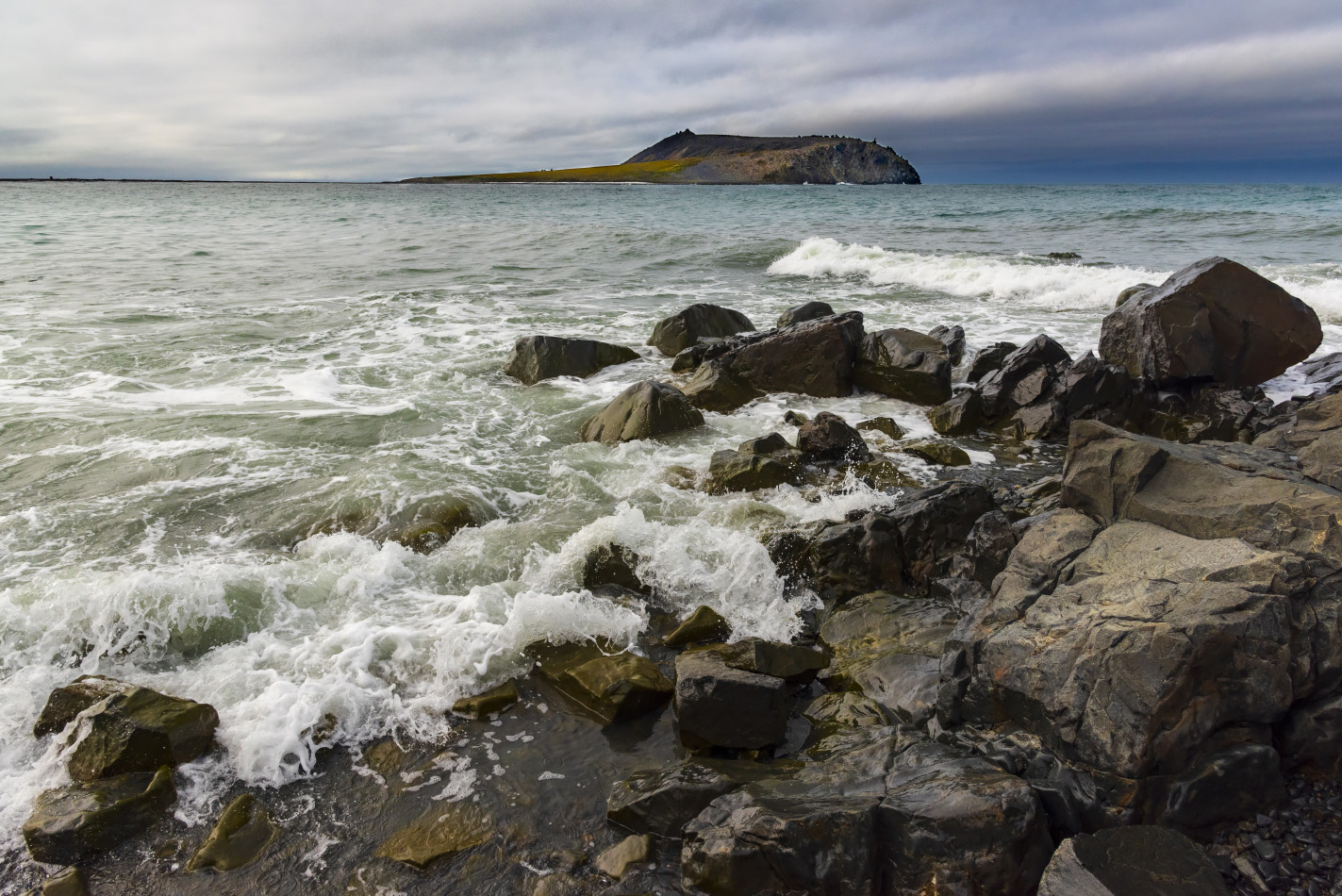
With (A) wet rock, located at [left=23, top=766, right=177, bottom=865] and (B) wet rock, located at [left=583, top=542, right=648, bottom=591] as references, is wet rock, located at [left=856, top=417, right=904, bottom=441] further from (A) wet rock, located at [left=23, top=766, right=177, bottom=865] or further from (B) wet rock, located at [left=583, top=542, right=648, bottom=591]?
(A) wet rock, located at [left=23, top=766, right=177, bottom=865]

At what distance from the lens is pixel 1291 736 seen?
349cm

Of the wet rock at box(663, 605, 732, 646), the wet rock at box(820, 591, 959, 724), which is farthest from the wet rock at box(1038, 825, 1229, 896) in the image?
the wet rock at box(663, 605, 732, 646)

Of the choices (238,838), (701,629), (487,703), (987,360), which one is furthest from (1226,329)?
(238,838)

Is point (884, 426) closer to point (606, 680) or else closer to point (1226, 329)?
point (1226, 329)

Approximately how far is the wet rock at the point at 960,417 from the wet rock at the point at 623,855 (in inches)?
278

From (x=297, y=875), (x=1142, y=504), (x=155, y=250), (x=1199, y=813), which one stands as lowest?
(x=297, y=875)

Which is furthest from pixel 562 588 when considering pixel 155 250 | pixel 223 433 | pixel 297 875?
pixel 155 250

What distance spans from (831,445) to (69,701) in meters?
6.74

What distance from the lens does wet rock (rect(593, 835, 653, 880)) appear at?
11.9 ft

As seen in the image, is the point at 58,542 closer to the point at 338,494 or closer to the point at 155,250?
the point at 338,494

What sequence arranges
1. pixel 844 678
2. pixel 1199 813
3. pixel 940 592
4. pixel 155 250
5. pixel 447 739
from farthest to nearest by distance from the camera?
pixel 155 250, pixel 940 592, pixel 844 678, pixel 447 739, pixel 1199 813

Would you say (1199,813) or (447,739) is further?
(447,739)

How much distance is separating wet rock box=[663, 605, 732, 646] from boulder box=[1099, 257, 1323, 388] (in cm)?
761

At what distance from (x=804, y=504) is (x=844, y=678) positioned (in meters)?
2.56
